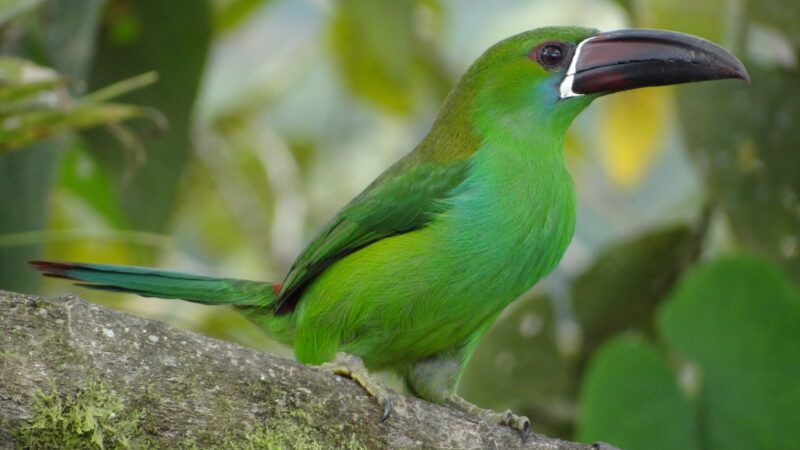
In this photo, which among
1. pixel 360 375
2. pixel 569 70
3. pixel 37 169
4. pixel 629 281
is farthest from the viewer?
pixel 629 281

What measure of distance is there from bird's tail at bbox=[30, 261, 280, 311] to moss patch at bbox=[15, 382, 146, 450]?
76 centimetres

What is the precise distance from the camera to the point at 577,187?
15.2 feet

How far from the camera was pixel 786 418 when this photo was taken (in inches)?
147

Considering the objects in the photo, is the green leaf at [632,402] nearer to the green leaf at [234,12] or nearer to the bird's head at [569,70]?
the bird's head at [569,70]

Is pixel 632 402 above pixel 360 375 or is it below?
above

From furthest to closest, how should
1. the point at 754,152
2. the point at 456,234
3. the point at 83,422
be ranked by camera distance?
the point at 754,152 < the point at 456,234 < the point at 83,422

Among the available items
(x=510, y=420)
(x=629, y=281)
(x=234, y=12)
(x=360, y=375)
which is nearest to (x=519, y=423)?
(x=510, y=420)

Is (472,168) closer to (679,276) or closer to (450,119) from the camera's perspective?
(450,119)

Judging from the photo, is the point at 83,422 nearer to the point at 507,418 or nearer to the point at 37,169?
the point at 507,418

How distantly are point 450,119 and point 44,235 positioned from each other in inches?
45.4

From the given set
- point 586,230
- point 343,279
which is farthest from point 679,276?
point 586,230

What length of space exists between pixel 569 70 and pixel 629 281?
71.0 inches

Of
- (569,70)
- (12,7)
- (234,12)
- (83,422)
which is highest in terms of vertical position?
(234,12)

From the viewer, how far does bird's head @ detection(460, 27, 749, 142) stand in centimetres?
278
